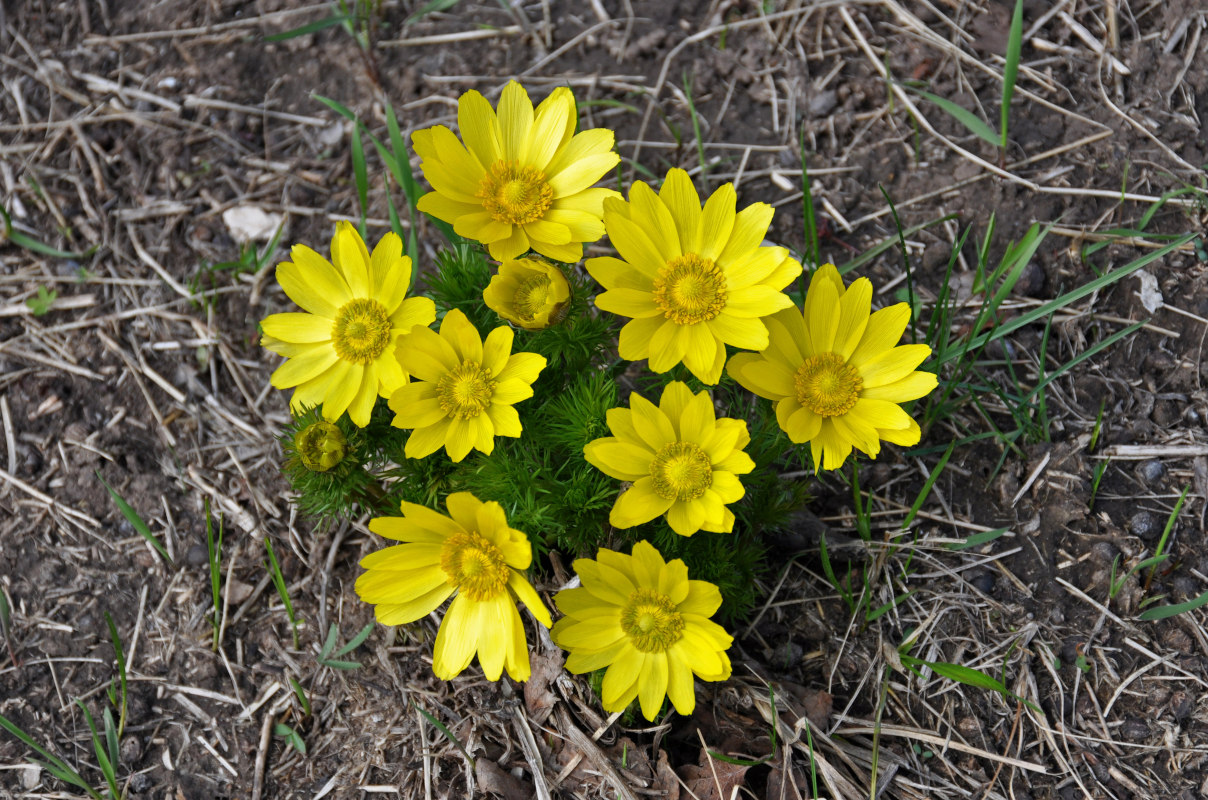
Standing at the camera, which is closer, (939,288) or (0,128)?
(939,288)

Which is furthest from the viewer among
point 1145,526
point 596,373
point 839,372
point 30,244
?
point 30,244

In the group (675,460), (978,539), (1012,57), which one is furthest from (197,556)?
(1012,57)

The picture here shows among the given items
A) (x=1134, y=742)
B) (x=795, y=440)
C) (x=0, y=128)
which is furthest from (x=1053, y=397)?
(x=0, y=128)

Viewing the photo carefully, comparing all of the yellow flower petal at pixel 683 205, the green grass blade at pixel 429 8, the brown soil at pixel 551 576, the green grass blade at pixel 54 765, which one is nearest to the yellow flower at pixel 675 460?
the yellow flower petal at pixel 683 205

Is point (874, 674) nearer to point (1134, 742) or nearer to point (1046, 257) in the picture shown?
point (1134, 742)

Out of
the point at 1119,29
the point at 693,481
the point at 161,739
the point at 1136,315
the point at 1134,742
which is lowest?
the point at 161,739

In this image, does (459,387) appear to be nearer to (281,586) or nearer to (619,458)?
(619,458)
